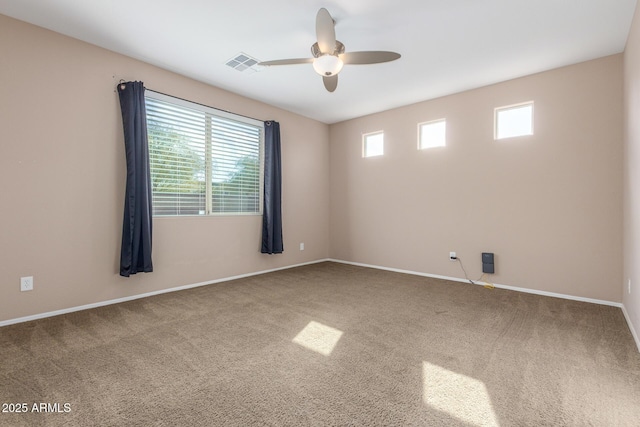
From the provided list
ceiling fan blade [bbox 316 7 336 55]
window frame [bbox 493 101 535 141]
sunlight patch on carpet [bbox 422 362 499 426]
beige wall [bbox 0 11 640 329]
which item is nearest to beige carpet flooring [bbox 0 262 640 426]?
sunlight patch on carpet [bbox 422 362 499 426]

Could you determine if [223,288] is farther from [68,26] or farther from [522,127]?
[522,127]

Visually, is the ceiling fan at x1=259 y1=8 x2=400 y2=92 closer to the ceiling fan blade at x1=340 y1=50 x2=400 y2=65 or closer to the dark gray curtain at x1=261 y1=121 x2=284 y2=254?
the ceiling fan blade at x1=340 y1=50 x2=400 y2=65

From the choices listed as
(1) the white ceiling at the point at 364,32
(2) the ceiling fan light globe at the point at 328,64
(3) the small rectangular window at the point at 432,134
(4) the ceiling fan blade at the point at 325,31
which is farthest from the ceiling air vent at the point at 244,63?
(3) the small rectangular window at the point at 432,134

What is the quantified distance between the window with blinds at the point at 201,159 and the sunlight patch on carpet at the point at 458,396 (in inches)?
133

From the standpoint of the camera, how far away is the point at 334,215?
5.95 m

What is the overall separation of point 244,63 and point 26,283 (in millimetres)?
3144

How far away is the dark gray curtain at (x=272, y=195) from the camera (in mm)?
4668

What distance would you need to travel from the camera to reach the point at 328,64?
2598 mm

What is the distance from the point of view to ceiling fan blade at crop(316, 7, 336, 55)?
2.24m

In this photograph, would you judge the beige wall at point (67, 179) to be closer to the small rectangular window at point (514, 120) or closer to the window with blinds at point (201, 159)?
the window with blinds at point (201, 159)

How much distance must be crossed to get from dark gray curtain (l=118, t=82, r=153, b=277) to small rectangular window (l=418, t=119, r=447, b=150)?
12.9 feet

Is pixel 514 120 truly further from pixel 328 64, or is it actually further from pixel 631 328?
pixel 328 64

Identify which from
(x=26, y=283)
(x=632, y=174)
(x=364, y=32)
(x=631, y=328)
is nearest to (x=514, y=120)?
(x=632, y=174)

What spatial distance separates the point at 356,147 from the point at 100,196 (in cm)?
406
